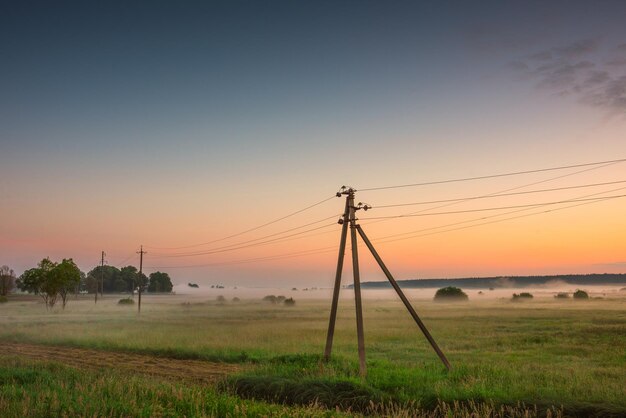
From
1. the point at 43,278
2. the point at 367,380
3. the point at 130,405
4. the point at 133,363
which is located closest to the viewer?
the point at 130,405

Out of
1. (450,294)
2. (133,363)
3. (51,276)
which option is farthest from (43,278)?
(450,294)

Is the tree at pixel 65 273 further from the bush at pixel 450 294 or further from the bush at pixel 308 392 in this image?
the bush at pixel 450 294

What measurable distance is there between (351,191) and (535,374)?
10.5 metres

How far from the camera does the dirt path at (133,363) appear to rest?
21.1 meters

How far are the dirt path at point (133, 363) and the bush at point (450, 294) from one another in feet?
329

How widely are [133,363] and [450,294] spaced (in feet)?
347

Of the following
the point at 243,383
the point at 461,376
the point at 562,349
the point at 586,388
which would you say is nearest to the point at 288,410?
the point at 243,383

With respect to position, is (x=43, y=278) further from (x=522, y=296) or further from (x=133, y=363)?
(x=522, y=296)

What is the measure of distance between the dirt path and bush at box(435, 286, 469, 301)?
10041 centimetres

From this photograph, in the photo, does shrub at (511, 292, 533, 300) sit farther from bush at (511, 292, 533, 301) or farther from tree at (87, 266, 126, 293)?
tree at (87, 266, 126, 293)

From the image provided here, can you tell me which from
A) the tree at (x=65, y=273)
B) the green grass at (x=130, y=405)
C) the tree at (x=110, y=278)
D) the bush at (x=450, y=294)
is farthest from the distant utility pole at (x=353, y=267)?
the tree at (x=110, y=278)

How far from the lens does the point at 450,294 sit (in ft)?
394

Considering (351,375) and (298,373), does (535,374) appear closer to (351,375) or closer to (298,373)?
(351,375)

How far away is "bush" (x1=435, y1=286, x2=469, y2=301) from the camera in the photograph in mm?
117519
